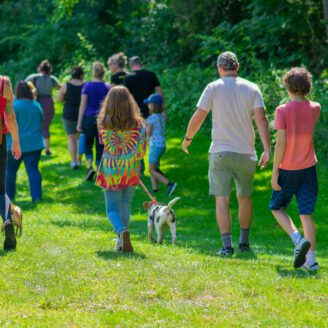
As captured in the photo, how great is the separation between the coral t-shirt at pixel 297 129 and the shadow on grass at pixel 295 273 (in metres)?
0.93

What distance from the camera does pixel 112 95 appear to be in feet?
30.3

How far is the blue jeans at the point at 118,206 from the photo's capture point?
9.26 metres

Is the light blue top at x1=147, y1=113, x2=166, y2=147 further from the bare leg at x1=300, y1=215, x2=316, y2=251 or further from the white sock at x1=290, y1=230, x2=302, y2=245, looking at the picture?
the white sock at x1=290, y1=230, x2=302, y2=245

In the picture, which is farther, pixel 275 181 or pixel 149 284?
pixel 275 181

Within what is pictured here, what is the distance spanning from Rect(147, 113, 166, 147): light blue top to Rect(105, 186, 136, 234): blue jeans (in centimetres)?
523

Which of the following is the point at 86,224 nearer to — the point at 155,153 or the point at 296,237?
the point at 155,153

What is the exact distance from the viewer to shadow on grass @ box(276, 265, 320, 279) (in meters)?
8.16

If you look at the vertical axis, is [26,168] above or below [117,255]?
below

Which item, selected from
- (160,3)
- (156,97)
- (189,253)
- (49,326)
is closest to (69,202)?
(156,97)

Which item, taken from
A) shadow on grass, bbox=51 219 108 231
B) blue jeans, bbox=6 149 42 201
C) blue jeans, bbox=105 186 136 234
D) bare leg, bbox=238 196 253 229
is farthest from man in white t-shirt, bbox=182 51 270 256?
blue jeans, bbox=6 149 42 201

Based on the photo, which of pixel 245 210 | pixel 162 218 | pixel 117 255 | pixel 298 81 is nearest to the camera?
pixel 298 81

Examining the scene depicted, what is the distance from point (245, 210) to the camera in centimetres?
978

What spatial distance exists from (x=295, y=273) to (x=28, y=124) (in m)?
6.58

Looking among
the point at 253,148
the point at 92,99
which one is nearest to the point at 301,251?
the point at 253,148
